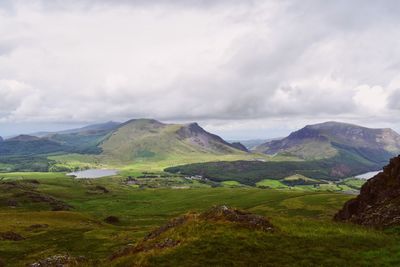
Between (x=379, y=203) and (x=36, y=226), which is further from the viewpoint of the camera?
(x=36, y=226)

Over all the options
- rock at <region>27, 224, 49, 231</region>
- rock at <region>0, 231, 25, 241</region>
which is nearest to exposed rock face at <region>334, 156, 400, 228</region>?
rock at <region>0, 231, 25, 241</region>

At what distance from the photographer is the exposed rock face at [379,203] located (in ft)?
176

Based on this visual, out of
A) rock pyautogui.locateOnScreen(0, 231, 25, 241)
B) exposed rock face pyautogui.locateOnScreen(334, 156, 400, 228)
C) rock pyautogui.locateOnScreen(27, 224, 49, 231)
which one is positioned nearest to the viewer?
exposed rock face pyautogui.locateOnScreen(334, 156, 400, 228)

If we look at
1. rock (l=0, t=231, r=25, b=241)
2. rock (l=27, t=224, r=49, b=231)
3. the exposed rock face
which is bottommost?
rock (l=27, t=224, r=49, b=231)

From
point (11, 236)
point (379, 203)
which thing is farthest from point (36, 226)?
point (379, 203)

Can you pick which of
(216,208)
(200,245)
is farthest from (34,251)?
(200,245)

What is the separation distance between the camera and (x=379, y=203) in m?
65.5

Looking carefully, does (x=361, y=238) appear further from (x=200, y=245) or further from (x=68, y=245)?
(x=68, y=245)

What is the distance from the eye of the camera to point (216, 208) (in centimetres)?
4981

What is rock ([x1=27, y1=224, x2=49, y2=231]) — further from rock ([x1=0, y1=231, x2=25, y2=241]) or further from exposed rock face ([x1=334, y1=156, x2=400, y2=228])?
exposed rock face ([x1=334, y1=156, x2=400, y2=228])

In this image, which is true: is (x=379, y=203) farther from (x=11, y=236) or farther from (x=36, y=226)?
(x=36, y=226)

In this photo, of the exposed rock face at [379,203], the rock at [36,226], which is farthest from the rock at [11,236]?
the exposed rock face at [379,203]

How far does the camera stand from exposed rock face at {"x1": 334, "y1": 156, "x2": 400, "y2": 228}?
176 ft

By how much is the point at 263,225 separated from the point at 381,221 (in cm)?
1829
